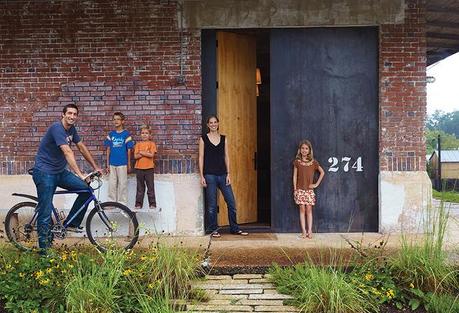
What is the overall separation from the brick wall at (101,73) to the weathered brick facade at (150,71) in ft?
0.05

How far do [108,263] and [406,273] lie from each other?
2.95 meters

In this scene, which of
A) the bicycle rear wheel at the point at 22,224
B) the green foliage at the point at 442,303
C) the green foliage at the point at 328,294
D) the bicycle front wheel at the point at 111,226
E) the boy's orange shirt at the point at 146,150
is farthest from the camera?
the boy's orange shirt at the point at 146,150

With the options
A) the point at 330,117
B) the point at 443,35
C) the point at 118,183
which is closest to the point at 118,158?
the point at 118,183

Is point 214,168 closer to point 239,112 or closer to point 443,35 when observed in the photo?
point 239,112

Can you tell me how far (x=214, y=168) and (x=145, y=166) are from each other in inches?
40.1

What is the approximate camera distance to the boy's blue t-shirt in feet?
25.2

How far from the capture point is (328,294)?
4758 mm

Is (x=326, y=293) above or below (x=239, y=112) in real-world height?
below

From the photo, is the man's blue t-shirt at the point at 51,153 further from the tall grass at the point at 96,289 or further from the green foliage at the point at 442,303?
the green foliage at the point at 442,303

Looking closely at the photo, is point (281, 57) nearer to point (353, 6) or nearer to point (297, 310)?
point (353, 6)

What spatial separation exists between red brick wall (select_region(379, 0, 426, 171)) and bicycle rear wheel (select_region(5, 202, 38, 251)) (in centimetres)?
510

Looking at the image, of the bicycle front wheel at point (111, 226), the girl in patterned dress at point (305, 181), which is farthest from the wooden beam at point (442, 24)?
the bicycle front wheel at point (111, 226)

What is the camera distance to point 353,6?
791 centimetres

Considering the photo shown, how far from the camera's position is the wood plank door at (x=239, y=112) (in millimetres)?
8375
